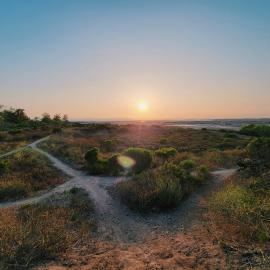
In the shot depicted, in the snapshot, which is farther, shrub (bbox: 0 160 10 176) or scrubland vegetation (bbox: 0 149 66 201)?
shrub (bbox: 0 160 10 176)

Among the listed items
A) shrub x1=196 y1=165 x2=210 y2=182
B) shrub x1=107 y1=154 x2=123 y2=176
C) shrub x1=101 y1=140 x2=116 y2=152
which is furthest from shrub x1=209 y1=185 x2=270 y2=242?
shrub x1=101 y1=140 x2=116 y2=152

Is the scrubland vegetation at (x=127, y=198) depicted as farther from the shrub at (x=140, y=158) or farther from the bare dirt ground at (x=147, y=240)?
the bare dirt ground at (x=147, y=240)

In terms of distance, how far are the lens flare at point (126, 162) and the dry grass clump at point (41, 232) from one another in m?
8.42

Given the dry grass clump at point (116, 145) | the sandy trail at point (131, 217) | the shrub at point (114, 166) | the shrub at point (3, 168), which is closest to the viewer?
the sandy trail at point (131, 217)

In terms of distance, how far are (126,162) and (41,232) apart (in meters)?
14.4

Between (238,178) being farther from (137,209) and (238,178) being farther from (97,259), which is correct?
(97,259)

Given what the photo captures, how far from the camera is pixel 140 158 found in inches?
958

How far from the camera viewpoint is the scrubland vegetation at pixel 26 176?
18.5 meters

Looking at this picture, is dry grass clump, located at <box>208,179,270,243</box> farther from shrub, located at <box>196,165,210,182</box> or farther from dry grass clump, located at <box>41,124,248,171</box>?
dry grass clump, located at <box>41,124,248,171</box>

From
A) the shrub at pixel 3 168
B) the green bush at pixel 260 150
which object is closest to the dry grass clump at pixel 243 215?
the green bush at pixel 260 150

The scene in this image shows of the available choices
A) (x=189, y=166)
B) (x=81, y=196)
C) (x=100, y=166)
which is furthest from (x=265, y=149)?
(x=81, y=196)

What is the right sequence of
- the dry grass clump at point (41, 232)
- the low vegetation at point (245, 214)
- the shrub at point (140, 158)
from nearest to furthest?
1. the dry grass clump at point (41, 232)
2. the low vegetation at point (245, 214)
3. the shrub at point (140, 158)

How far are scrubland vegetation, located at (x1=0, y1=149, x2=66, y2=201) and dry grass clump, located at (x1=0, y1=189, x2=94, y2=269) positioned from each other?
3374 mm

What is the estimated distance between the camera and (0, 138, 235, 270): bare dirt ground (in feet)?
30.5
